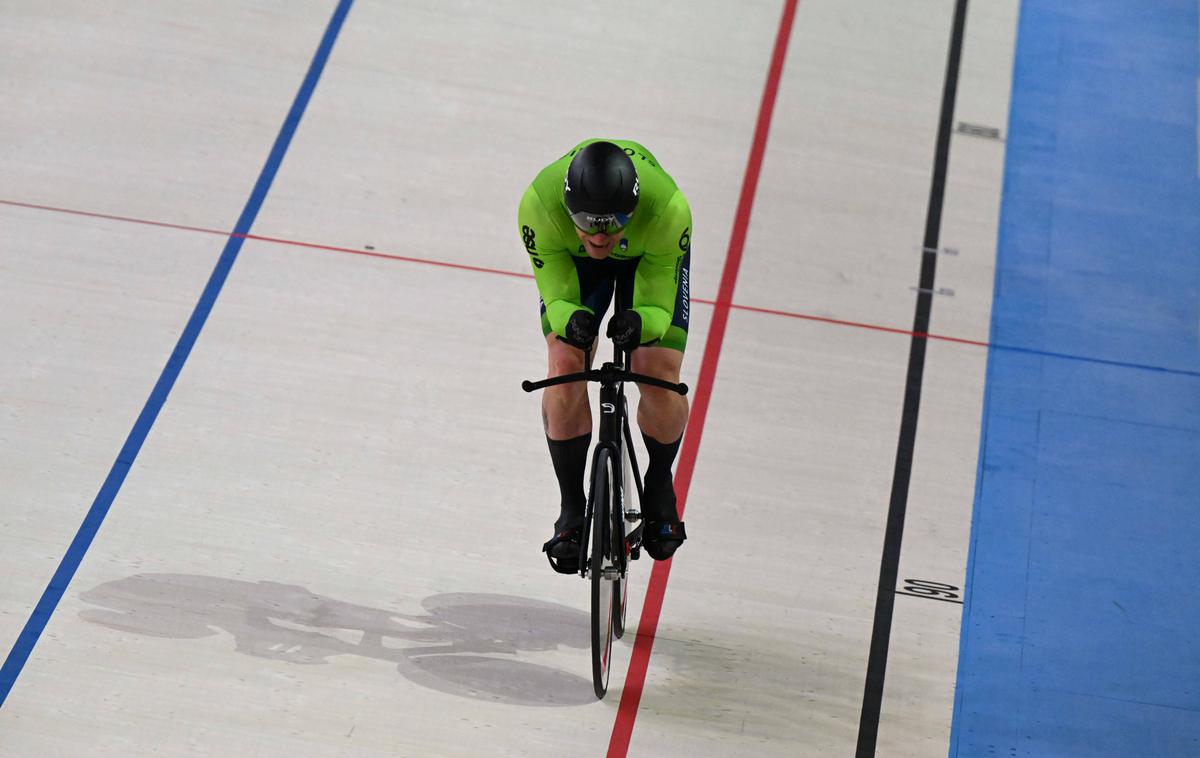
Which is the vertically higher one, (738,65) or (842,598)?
(738,65)

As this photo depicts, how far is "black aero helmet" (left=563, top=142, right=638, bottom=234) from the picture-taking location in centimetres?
322

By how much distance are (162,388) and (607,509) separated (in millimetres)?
1894

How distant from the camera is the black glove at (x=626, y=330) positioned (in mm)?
3322

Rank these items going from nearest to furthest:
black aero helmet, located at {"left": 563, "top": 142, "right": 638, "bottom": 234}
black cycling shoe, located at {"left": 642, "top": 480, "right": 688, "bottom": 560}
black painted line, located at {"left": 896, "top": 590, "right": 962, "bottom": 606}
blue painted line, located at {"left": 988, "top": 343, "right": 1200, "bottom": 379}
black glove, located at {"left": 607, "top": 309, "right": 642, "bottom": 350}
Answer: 1. black aero helmet, located at {"left": 563, "top": 142, "right": 638, "bottom": 234}
2. black glove, located at {"left": 607, "top": 309, "right": 642, "bottom": 350}
3. black cycling shoe, located at {"left": 642, "top": 480, "right": 688, "bottom": 560}
4. black painted line, located at {"left": 896, "top": 590, "right": 962, "bottom": 606}
5. blue painted line, located at {"left": 988, "top": 343, "right": 1200, "bottom": 379}

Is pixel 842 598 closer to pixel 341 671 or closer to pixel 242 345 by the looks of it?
pixel 341 671

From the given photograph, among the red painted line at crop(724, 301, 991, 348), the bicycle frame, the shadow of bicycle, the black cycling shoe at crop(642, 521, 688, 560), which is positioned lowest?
the shadow of bicycle

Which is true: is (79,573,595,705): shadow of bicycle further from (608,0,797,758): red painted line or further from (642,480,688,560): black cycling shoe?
(642,480,688,560): black cycling shoe

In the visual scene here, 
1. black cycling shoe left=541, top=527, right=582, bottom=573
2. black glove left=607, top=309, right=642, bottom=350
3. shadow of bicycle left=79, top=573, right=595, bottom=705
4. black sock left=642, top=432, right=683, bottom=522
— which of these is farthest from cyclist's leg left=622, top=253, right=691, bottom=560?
shadow of bicycle left=79, top=573, right=595, bottom=705

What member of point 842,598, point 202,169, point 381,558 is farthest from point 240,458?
point 842,598

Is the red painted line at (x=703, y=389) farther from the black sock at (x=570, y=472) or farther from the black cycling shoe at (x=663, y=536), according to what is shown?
the black sock at (x=570, y=472)

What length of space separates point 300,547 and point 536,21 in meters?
3.07

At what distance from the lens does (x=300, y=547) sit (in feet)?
13.9

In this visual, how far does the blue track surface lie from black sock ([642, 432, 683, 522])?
100 cm

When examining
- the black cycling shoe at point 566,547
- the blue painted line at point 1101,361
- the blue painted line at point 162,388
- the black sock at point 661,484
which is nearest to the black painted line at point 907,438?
the blue painted line at point 1101,361
